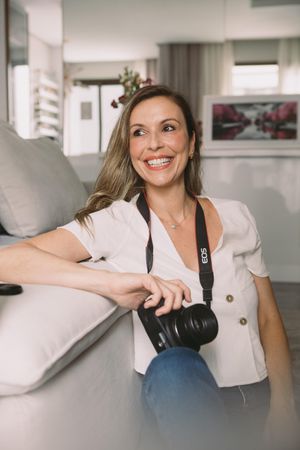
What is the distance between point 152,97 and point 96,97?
651 cm

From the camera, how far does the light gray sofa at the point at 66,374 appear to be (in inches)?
32.2

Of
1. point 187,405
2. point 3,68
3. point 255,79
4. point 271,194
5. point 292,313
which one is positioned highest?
point 255,79

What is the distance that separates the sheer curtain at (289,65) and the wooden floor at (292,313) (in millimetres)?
5049

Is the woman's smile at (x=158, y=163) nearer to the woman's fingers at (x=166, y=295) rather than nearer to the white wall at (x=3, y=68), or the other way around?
the woman's fingers at (x=166, y=295)

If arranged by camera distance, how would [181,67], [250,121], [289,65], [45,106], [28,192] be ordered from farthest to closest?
[181,67] < [289,65] < [45,106] < [250,121] < [28,192]

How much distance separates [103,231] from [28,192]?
55cm

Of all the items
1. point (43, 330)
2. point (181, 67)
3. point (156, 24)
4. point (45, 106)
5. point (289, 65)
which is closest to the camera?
point (43, 330)

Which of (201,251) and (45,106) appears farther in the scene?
(45,106)

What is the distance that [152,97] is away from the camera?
151 cm

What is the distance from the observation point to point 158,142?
1461 millimetres

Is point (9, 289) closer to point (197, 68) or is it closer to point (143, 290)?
point (143, 290)

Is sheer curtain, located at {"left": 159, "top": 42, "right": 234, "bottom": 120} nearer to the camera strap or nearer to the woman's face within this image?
the woman's face

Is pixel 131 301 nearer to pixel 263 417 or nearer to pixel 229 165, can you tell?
pixel 263 417

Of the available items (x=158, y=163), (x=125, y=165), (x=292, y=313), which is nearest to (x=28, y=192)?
(x=125, y=165)
